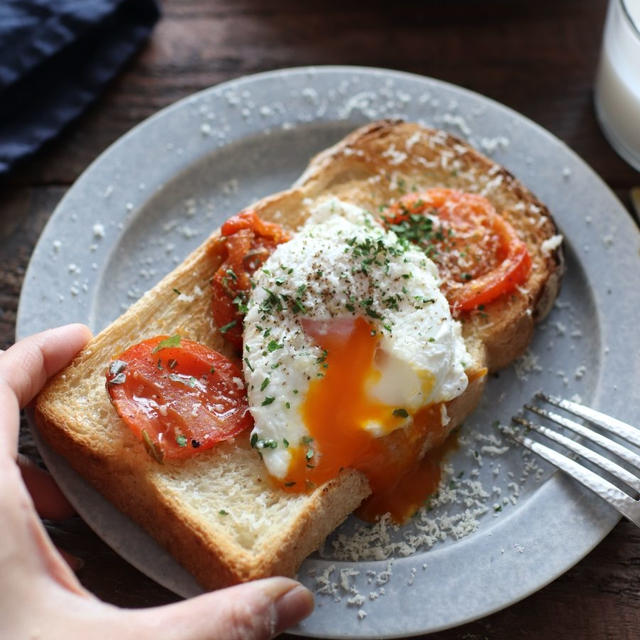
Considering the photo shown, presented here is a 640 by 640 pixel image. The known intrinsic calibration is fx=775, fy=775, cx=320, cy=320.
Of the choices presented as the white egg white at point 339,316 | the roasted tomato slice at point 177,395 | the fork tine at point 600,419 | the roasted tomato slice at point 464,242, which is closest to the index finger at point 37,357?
the roasted tomato slice at point 177,395

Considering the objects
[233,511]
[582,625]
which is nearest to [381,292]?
[233,511]

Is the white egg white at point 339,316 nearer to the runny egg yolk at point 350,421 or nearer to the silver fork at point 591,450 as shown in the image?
the runny egg yolk at point 350,421

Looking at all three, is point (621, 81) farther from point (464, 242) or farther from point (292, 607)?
→ point (292, 607)

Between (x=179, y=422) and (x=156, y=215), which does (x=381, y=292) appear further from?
(x=156, y=215)

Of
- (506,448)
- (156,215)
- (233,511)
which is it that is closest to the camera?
(233,511)

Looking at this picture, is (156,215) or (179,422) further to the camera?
(156,215)

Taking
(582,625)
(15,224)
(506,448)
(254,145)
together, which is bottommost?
(582,625)
